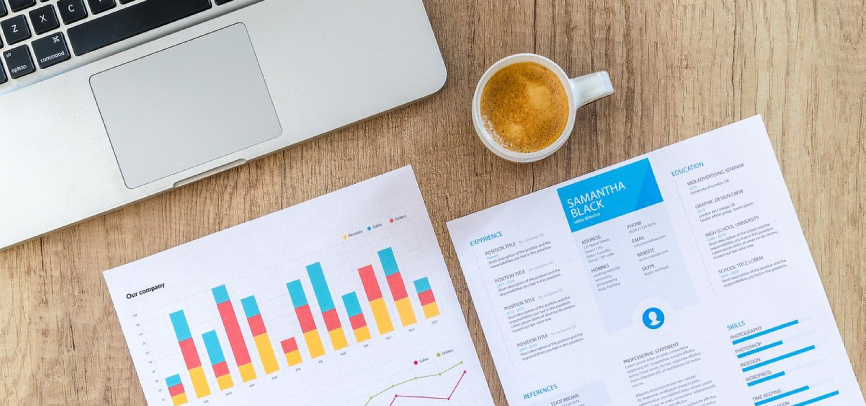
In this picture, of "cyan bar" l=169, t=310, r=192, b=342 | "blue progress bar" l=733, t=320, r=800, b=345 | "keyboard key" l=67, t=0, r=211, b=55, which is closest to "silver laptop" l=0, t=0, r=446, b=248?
"keyboard key" l=67, t=0, r=211, b=55

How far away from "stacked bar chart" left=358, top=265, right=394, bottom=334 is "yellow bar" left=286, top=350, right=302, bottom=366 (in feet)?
0.29

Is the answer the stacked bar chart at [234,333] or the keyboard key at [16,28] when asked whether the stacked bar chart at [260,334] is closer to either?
the stacked bar chart at [234,333]

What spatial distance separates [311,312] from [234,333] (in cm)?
8

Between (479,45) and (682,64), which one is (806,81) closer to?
(682,64)

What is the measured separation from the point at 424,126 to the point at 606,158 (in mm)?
191

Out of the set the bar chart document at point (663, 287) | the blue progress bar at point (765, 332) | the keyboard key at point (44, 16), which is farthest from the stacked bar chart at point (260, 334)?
the blue progress bar at point (765, 332)

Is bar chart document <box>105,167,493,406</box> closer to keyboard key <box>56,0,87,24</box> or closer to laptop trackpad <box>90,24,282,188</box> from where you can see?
laptop trackpad <box>90,24,282,188</box>

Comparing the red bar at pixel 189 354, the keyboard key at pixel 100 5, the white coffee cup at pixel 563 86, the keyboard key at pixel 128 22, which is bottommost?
the red bar at pixel 189 354

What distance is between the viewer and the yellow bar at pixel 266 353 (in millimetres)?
680

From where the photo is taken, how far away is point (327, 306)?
2.23ft

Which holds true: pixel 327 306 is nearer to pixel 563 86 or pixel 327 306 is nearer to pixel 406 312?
pixel 406 312

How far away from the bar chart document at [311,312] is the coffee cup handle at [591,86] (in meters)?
0.19

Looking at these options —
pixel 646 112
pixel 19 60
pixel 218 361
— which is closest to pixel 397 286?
pixel 218 361

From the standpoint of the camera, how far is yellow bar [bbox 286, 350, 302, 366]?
2.23 feet
